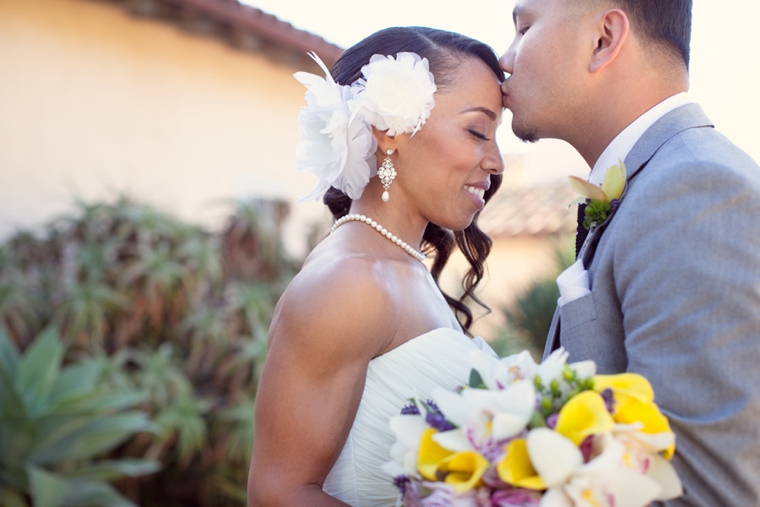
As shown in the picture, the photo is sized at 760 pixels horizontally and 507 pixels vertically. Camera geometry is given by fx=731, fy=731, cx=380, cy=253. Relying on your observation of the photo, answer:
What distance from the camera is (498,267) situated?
13094 mm

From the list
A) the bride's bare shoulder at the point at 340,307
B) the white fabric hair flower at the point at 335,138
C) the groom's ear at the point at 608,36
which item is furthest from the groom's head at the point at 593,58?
the bride's bare shoulder at the point at 340,307

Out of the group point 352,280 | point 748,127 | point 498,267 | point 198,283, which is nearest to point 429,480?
point 352,280

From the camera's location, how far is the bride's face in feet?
9.43

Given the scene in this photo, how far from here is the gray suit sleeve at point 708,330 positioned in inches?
70.4

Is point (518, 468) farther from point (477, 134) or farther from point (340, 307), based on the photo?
point (477, 134)

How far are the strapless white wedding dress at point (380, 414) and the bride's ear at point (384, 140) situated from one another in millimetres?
822

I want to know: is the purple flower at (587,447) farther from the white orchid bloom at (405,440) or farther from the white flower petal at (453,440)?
the white orchid bloom at (405,440)

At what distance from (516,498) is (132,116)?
6.79m

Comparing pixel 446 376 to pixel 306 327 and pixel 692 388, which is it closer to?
pixel 306 327

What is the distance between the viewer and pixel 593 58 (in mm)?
2646

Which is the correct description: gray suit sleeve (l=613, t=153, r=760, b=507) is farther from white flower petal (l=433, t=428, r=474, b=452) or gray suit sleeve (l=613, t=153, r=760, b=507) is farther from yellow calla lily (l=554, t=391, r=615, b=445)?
white flower petal (l=433, t=428, r=474, b=452)

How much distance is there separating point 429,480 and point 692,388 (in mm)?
696

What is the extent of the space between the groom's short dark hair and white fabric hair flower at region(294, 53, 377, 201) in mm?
1036

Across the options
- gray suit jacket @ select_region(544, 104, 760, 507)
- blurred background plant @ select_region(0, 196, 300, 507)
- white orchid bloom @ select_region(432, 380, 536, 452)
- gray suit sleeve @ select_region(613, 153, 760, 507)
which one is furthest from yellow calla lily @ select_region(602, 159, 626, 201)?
blurred background plant @ select_region(0, 196, 300, 507)
